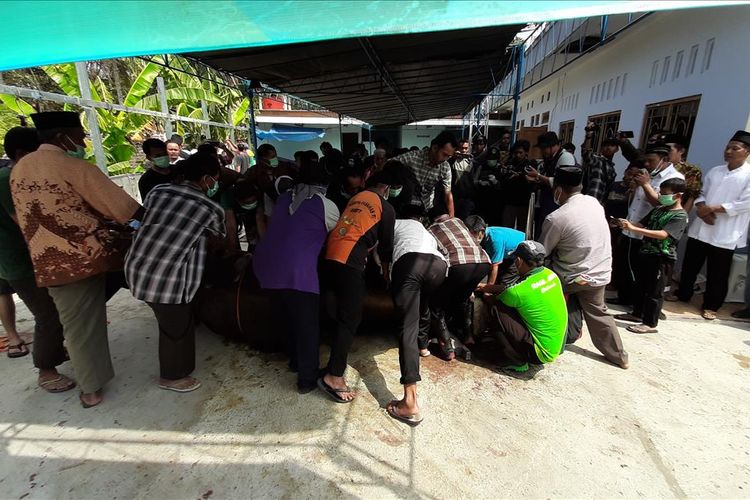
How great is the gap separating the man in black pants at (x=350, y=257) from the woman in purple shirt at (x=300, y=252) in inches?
5.1

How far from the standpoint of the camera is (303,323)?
2406mm

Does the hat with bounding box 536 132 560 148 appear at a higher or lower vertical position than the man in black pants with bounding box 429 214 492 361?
higher

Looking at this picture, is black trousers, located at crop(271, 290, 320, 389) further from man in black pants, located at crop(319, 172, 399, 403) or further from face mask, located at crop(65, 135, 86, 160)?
face mask, located at crop(65, 135, 86, 160)

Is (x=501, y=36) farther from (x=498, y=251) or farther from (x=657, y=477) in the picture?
(x=657, y=477)

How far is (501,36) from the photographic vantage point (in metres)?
4.31

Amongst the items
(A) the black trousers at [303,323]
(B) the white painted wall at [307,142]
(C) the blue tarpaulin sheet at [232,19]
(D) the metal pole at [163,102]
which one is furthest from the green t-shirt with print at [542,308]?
(B) the white painted wall at [307,142]

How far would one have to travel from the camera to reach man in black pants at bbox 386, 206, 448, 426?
7.56ft

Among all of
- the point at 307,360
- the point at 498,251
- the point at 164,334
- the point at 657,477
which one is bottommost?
the point at 657,477

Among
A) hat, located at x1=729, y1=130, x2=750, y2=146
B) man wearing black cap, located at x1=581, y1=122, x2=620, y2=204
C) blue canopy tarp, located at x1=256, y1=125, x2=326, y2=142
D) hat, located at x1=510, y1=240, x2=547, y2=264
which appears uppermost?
blue canopy tarp, located at x1=256, y1=125, x2=326, y2=142

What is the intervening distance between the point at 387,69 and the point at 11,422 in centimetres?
577

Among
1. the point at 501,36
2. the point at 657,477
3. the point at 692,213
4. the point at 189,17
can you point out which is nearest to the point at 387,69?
the point at 501,36

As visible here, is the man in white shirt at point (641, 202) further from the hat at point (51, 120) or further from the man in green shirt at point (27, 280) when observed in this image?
the man in green shirt at point (27, 280)

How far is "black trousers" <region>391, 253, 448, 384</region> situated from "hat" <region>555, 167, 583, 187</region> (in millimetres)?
1160

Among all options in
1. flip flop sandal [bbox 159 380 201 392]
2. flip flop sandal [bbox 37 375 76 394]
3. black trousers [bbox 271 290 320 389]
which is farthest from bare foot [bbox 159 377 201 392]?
black trousers [bbox 271 290 320 389]
